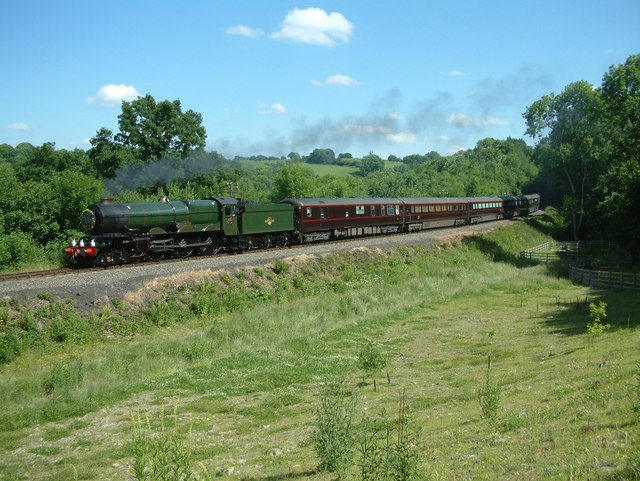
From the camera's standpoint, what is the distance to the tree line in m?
32.8

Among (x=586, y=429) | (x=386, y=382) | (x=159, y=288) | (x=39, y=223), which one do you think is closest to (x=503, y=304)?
(x=386, y=382)

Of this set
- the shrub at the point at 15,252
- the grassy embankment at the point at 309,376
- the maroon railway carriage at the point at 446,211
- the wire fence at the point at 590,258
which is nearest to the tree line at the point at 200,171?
the shrub at the point at 15,252

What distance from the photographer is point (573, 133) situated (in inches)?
2186

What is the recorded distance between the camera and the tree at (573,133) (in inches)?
2126

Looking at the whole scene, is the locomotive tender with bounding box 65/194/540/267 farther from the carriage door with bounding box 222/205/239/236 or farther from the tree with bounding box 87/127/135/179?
the tree with bounding box 87/127/135/179

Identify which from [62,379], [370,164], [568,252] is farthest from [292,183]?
[370,164]

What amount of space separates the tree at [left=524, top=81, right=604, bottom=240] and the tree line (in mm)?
106

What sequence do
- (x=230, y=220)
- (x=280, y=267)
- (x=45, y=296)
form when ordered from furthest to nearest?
1. (x=230, y=220)
2. (x=280, y=267)
3. (x=45, y=296)

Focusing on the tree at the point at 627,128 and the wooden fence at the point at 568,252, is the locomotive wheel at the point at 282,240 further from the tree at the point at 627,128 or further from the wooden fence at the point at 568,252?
the tree at the point at 627,128

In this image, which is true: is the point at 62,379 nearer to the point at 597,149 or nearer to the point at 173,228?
the point at 173,228

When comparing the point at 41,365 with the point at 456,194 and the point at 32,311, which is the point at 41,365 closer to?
the point at 32,311

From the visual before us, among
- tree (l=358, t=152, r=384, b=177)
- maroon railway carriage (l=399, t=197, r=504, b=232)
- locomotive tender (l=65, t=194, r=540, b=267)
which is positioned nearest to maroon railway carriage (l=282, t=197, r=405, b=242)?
locomotive tender (l=65, t=194, r=540, b=267)

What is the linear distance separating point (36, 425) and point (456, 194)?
8643cm

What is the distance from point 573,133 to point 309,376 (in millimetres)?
50756
